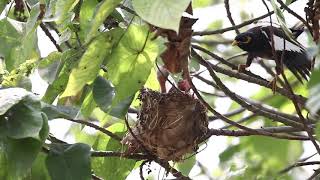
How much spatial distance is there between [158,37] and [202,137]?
0.73m

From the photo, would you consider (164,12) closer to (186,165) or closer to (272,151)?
(272,151)

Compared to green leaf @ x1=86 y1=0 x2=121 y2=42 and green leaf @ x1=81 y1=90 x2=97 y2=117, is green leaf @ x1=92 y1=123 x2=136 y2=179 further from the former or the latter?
green leaf @ x1=86 y1=0 x2=121 y2=42

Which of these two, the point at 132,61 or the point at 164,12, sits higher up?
the point at 164,12

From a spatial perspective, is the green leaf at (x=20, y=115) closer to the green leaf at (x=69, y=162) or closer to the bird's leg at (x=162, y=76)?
the green leaf at (x=69, y=162)

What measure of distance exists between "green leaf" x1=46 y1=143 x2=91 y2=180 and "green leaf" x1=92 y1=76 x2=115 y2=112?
15 centimetres

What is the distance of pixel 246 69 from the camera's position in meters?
2.57

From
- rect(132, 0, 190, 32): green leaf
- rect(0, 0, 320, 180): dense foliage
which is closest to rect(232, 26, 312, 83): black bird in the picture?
rect(0, 0, 320, 180): dense foliage

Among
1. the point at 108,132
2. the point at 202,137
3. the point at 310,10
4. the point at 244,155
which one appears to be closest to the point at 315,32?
the point at 310,10

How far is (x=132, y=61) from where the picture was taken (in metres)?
1.42

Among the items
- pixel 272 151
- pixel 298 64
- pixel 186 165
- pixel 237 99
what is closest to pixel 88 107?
pixel 237 99

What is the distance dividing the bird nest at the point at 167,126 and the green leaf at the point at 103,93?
38 cm

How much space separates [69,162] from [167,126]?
46cm

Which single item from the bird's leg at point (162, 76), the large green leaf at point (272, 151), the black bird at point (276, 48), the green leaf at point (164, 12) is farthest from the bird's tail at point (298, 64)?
the large green leaf at point (272, 151)

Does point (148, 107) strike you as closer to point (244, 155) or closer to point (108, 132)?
point (108, 132)
